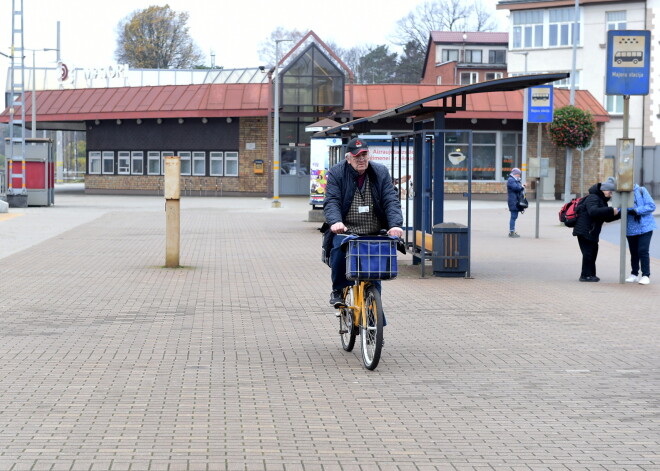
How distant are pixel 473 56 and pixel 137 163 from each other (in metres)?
39.2

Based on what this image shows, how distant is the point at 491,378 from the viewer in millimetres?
7727

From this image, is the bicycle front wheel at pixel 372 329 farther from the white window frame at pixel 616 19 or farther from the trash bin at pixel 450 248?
the white window frame at pixel 616 19

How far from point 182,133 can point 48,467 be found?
163ft

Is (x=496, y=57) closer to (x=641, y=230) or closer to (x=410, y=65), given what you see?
(x=410, y=65)

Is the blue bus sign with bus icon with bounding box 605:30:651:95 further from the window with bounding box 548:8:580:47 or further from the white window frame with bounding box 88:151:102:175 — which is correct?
the window with bounding box 548:8:580:47

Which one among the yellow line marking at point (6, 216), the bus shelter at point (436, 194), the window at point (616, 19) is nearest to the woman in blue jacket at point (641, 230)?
the bus shelter at point (436, 194)

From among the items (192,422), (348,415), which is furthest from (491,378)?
(192,422)

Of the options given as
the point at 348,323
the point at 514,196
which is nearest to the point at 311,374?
the point at 348,323

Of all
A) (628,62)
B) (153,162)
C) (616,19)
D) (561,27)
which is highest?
(616,19)

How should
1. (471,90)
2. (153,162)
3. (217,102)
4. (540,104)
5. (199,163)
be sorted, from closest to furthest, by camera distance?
(471,90) < (540,104) < (217,102) < (199,163) < (153,162)

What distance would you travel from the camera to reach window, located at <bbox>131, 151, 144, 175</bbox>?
5541 centimetres

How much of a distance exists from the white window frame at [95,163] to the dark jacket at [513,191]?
35.4m

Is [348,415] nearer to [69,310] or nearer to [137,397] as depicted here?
[137,397]

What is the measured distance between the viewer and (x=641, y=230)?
14633mm
